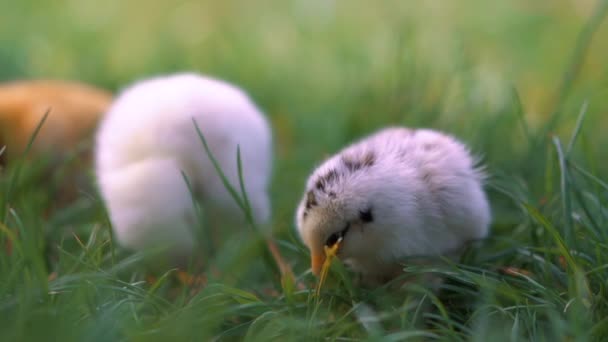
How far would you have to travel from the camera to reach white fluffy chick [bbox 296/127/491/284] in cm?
194

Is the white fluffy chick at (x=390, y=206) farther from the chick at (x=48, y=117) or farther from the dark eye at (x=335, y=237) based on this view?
the chick at (x=48, y=117)

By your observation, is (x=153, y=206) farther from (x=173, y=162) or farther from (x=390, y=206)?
(x=390, y=206)

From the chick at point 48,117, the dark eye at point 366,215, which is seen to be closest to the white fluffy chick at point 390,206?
the dark eye at point 366,215

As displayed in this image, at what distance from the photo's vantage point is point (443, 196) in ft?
6.76

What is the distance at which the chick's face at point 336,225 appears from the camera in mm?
1923

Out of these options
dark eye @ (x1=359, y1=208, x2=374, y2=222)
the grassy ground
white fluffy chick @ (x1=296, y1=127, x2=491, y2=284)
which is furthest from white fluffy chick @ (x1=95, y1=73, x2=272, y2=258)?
dark eye @ (x1=359, y1=208, x2=374, y2=222)

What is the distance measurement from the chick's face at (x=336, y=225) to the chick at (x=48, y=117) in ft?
5.29

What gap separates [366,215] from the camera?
1952 mm

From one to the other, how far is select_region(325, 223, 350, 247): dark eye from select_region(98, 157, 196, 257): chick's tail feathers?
601 mm

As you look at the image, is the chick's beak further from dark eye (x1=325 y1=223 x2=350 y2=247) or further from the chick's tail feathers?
the chick's tail feathers

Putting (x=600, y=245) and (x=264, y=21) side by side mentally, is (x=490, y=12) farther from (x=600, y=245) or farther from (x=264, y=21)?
(x=600, y=245)

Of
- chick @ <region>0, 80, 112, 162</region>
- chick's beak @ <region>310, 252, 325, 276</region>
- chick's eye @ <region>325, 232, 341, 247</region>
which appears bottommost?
chick's beak @ <region>310, 252, 325, 276</region>

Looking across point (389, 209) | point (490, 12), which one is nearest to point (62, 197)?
point (389, 209)

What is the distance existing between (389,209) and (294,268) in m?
0.60
